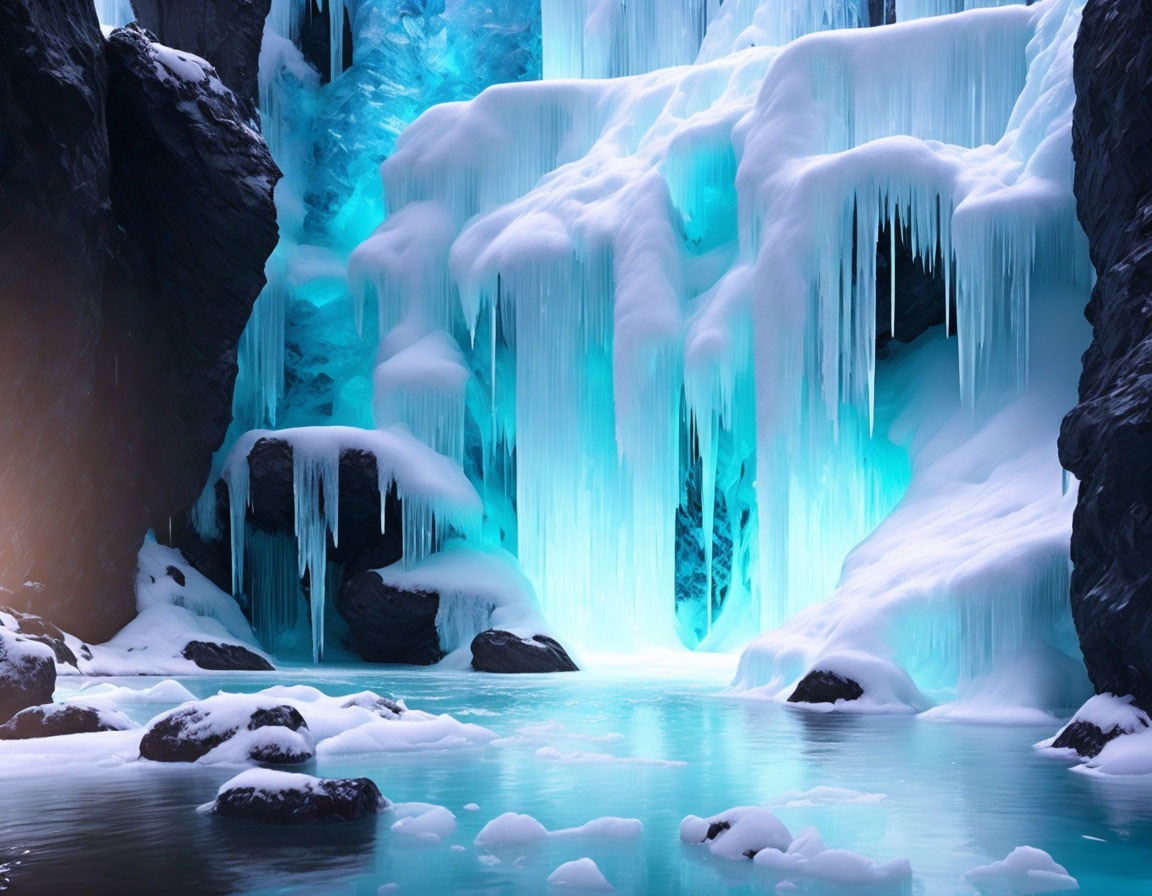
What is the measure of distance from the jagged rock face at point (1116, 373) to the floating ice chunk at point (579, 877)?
15.7ft

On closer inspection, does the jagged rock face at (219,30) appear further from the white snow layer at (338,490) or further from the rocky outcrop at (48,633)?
the rocky outcrop at (48,633)

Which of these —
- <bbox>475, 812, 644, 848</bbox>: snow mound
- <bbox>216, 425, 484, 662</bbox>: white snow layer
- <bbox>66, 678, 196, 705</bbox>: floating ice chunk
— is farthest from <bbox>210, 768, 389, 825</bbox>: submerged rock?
<bbox>216, 425, 484, 662</bbox>: white snow layer

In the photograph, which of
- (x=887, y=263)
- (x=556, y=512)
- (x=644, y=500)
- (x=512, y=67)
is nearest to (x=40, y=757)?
(x=644, y=500)

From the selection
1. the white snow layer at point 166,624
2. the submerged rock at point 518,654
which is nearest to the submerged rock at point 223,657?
the white snow layer at point 166,624

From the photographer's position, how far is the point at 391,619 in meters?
20.4

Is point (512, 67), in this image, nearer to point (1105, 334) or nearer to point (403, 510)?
point (403, 510)

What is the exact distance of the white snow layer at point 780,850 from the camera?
4098 mm

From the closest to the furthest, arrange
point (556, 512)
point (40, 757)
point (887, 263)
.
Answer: point (40, 757) → point (887, 263) → point (556, 512)

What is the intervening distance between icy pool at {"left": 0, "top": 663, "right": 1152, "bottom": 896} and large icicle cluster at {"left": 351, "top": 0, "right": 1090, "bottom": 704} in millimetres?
3955

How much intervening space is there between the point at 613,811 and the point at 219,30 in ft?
72.2

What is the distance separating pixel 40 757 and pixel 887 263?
14.5 metres

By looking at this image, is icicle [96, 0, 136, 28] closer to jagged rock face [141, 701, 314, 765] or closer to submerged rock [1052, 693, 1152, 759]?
jagged rock face [141, 701, 314, 765]

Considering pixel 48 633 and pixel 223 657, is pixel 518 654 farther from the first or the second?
pixel 48 633

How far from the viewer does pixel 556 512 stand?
65.5 ft
